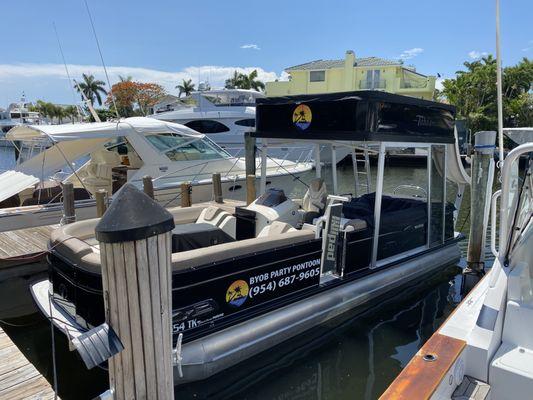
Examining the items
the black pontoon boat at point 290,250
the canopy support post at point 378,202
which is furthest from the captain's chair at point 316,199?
the canopy support post at point 378,202

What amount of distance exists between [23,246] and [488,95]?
28790 millimetres

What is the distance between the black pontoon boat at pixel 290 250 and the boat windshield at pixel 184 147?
166 inches

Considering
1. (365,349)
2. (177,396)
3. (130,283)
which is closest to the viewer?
(130,283)

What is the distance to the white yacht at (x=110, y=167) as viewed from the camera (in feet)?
25.7

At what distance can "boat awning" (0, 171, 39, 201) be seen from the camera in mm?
7600

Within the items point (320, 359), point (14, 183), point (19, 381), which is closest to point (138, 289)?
point (19, 381)

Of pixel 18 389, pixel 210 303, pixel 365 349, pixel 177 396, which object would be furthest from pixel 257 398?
pixel 18 389

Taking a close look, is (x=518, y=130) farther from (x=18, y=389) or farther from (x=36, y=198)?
(x=36, y=198)

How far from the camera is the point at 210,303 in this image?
3838mm

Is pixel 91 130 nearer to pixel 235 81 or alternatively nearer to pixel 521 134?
pixel 521 134

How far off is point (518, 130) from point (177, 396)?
423cm

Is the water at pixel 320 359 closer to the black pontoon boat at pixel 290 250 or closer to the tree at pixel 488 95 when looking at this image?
the black pontoon boat at pixel 290 250

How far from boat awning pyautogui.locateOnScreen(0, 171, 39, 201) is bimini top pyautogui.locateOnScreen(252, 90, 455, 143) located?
479 cm

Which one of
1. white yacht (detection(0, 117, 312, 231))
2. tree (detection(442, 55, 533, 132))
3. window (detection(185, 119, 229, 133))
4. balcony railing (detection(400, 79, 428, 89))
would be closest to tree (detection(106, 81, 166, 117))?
balcony railing (detection(400, 79, 428, 89))
